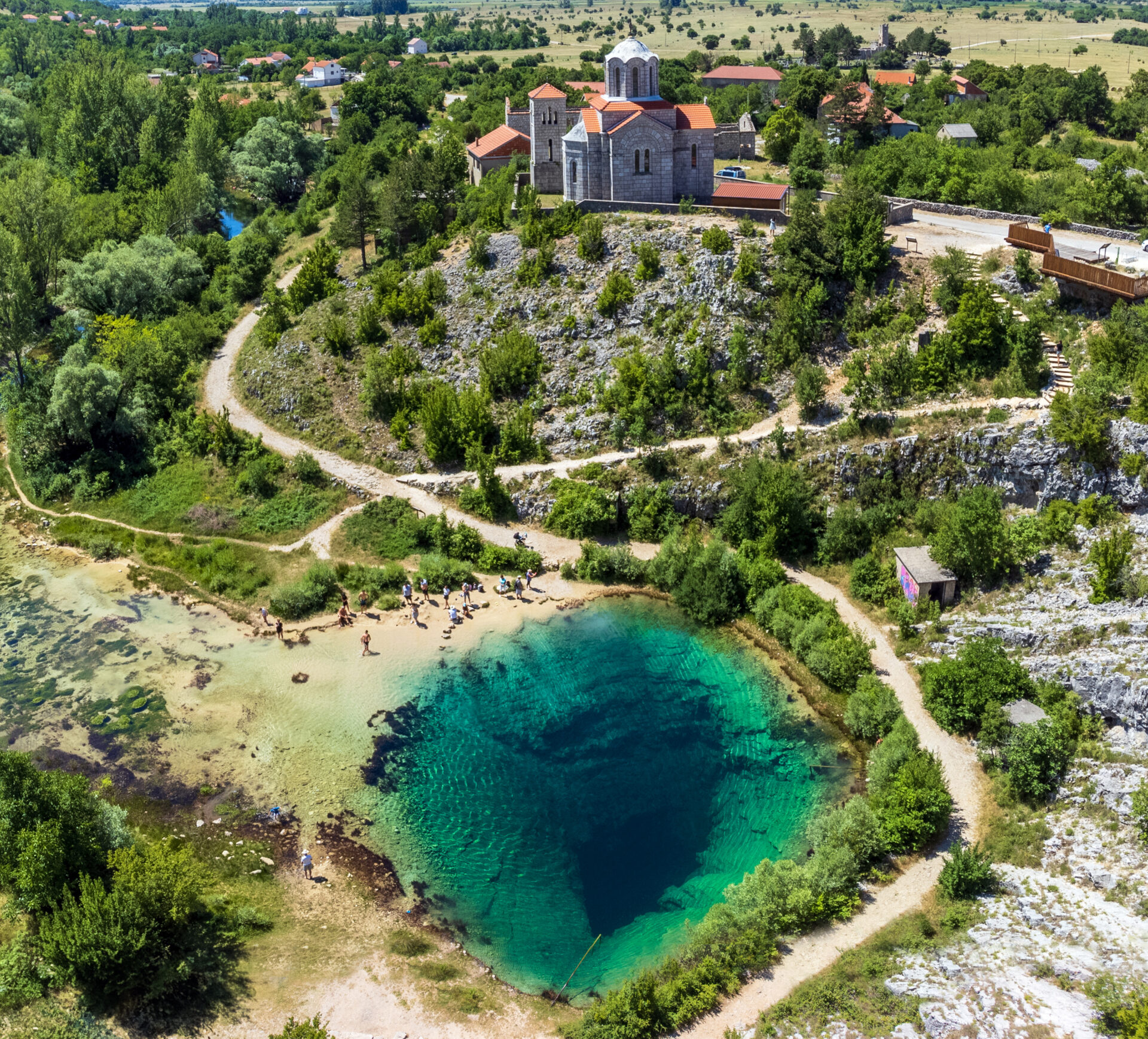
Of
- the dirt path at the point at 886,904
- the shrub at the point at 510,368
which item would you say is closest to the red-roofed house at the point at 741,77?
the shrub at the point at 510,368

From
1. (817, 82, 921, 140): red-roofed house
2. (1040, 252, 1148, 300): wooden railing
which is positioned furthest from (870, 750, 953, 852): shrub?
(817, 82, 921, 140): red-roofed house

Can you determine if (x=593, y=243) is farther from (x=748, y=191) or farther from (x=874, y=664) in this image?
(x=874, y=664)

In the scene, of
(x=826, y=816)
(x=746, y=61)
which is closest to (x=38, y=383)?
(x=826, y=816)

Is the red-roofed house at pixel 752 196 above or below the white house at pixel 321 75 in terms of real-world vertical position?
below

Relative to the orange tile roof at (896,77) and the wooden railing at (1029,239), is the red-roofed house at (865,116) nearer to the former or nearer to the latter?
the orange tile roof at (896,77)

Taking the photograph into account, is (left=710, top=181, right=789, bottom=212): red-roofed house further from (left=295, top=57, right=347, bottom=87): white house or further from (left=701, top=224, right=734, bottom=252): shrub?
(left=295, top=57, right=347, bottom=87): white house

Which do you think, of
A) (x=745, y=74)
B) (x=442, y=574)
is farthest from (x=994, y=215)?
(x=745, y=74)

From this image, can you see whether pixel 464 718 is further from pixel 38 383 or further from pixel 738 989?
pixel 38 383
